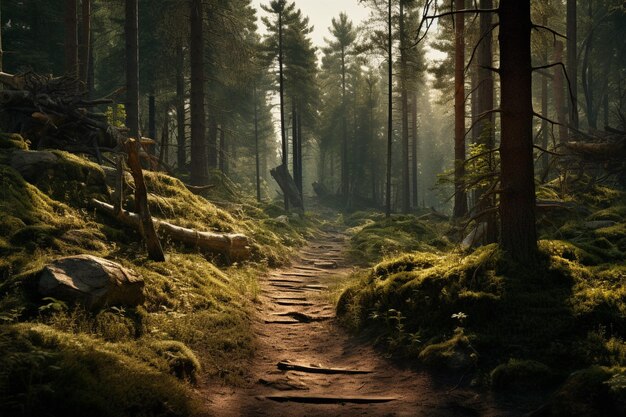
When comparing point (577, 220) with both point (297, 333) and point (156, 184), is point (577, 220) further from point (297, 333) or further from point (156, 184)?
point (156, 184)

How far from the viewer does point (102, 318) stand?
5.83 metres

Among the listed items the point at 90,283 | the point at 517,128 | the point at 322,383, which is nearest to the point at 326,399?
the point at 322,383

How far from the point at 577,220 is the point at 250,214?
45.6ft

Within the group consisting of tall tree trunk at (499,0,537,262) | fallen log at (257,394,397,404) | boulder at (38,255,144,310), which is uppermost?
tall tree trunk at (499,0,537,262)

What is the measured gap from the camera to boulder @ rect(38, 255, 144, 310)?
19.0 ft

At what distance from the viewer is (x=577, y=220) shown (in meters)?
12.0

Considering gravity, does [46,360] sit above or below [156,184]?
below

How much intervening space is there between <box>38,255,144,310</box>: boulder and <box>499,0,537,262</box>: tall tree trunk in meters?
5.75

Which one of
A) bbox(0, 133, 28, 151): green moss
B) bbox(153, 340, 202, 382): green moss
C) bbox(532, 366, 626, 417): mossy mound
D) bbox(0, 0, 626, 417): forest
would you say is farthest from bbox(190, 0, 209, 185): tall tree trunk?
bbox(532, 366, 626, 417): mossy mound

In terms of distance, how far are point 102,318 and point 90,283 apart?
0.57 metres

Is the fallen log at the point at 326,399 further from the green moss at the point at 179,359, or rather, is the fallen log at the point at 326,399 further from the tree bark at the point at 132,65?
the tree bark at the point at 132,65

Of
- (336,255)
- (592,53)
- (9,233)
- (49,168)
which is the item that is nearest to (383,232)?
(336,255)

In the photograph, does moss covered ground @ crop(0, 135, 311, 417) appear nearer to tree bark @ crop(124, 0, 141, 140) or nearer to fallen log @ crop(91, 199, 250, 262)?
fallen log @ crop(91, 199, 250, 262)

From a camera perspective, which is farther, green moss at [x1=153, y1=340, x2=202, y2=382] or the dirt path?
green moss at [x1=153, y1=340, x2=202, y2=382]
